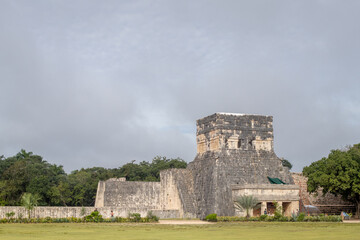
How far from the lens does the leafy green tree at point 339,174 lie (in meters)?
27.5

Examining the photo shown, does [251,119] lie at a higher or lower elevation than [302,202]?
higher

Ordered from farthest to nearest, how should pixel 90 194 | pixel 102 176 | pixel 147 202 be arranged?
pixel 102 176 → pixel 90 194 → pixel 147 202

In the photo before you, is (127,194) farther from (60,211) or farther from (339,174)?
(339,174)

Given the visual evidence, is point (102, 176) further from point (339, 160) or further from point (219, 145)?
point (339, 160)

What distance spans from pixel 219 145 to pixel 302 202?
697 cm

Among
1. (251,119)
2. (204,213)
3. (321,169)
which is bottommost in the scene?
(204,213)

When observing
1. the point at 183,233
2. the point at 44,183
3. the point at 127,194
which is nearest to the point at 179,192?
the point at 127,194

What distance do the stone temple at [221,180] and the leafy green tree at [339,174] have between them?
1.64 m

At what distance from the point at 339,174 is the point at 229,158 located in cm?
667

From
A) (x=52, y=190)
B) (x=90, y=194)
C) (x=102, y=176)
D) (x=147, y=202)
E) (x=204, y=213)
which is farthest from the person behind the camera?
(x=102, y=176)

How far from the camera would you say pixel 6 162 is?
43.3m

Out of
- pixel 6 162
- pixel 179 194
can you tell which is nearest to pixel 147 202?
pixel 179 194

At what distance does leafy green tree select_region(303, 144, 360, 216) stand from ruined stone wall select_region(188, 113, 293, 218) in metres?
2.97

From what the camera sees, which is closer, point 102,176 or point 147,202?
point 147,202
